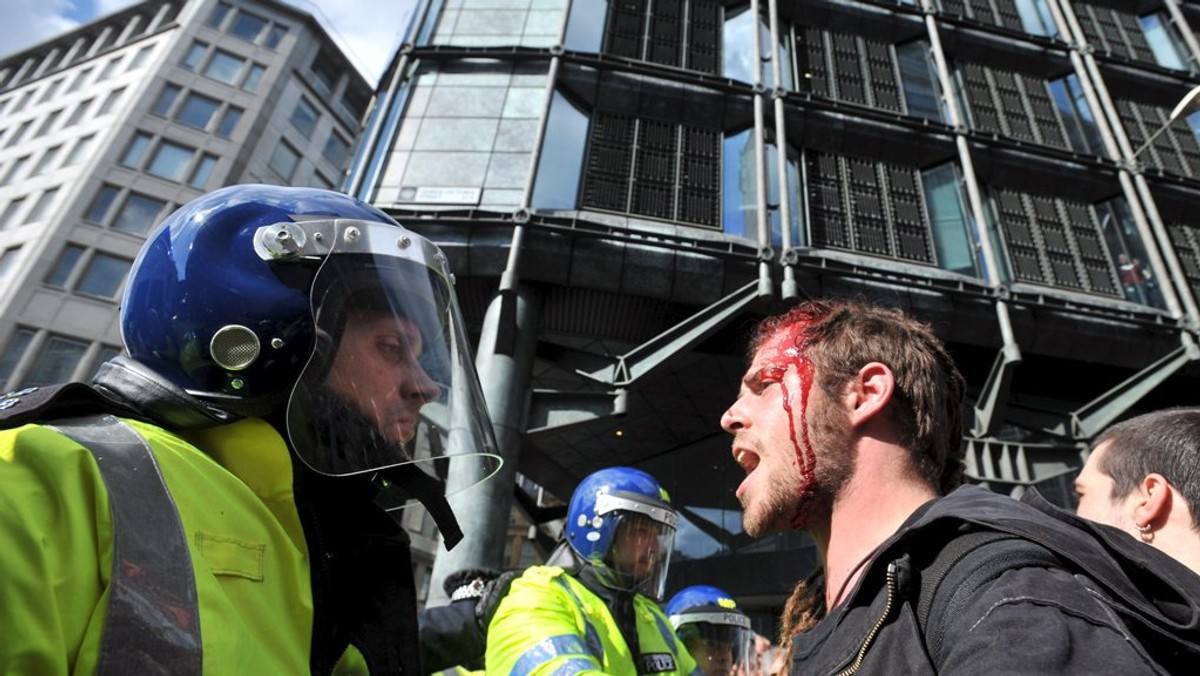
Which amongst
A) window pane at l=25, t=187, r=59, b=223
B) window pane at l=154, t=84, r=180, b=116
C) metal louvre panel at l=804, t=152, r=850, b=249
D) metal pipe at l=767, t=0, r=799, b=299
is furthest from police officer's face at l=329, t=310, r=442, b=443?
window pane at l=154, t=84, r=180, b=116

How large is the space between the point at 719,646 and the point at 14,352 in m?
28.2

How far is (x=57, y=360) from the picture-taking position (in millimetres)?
23797

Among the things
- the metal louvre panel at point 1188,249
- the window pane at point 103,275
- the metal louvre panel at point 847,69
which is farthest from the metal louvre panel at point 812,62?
the window pane at point 103,275

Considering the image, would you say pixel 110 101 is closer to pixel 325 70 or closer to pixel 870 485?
pixel 325 70

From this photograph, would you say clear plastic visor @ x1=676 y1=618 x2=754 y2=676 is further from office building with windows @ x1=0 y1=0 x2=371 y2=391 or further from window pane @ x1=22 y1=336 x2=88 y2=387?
window pane @ x1=22 y1=336 x2=88 y2=387

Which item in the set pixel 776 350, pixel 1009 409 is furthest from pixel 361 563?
pixel 1009 409

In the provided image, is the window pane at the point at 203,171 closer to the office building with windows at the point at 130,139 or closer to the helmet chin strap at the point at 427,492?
the office building with windows at the point at 130,139

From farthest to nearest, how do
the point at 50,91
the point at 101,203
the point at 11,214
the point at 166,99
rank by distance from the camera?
the point at 50,91 < the point at 166,99 < the point at 11,214 < the point at 101,203

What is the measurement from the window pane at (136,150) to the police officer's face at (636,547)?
31.7 metres

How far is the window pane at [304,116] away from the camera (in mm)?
32156

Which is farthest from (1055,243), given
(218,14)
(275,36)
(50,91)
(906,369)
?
(50,91)

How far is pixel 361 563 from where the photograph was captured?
1464 millimetres

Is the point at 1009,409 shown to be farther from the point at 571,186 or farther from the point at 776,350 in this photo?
the point at 776,350

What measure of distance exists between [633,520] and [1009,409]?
8.48m
